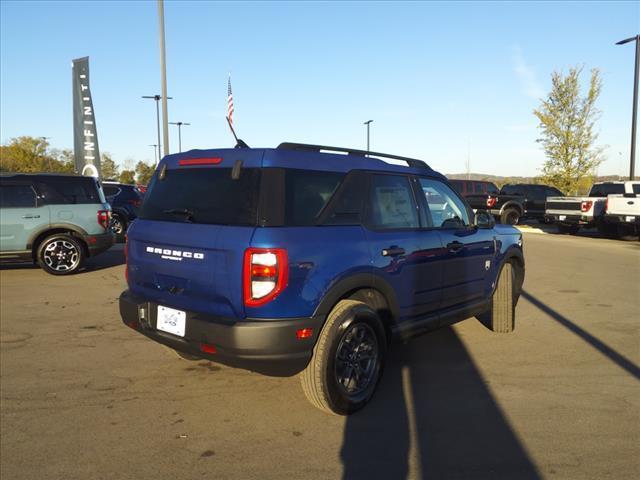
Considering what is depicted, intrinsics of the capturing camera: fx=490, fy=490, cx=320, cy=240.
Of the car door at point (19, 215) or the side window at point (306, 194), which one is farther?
the car door at point (19, 215)

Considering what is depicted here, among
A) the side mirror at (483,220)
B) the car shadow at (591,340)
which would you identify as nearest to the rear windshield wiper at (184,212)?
the side mirror at (483,220)

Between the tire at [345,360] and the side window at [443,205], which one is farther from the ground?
the side window at [443,205]

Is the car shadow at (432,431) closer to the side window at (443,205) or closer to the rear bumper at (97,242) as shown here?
the side window at (443,205)

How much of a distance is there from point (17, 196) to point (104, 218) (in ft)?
4.64

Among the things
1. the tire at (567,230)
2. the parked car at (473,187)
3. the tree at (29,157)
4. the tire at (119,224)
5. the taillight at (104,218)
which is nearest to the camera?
the taillight at (104,218)

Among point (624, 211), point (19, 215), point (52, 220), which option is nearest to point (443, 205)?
point (52, 220)

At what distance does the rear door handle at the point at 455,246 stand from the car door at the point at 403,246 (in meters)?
0.15

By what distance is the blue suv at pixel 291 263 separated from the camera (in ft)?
9.98

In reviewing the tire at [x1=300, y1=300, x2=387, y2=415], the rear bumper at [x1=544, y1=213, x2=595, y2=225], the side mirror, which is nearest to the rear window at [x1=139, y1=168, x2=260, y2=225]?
the tire at [x1=300, y1=300, x2=387, y2=415]

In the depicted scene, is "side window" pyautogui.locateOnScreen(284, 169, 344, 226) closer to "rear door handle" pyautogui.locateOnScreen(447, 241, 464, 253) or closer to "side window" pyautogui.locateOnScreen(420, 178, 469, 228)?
"side window" pyautogui.locateOnScreen(420, 178, 469, 228)

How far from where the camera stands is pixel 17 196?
8430 mm

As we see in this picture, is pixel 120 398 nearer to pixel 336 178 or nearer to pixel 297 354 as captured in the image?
pixel 297 354

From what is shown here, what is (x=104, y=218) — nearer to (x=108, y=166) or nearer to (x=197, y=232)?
(x=197, y=232)

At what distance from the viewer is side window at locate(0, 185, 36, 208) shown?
835 cm
